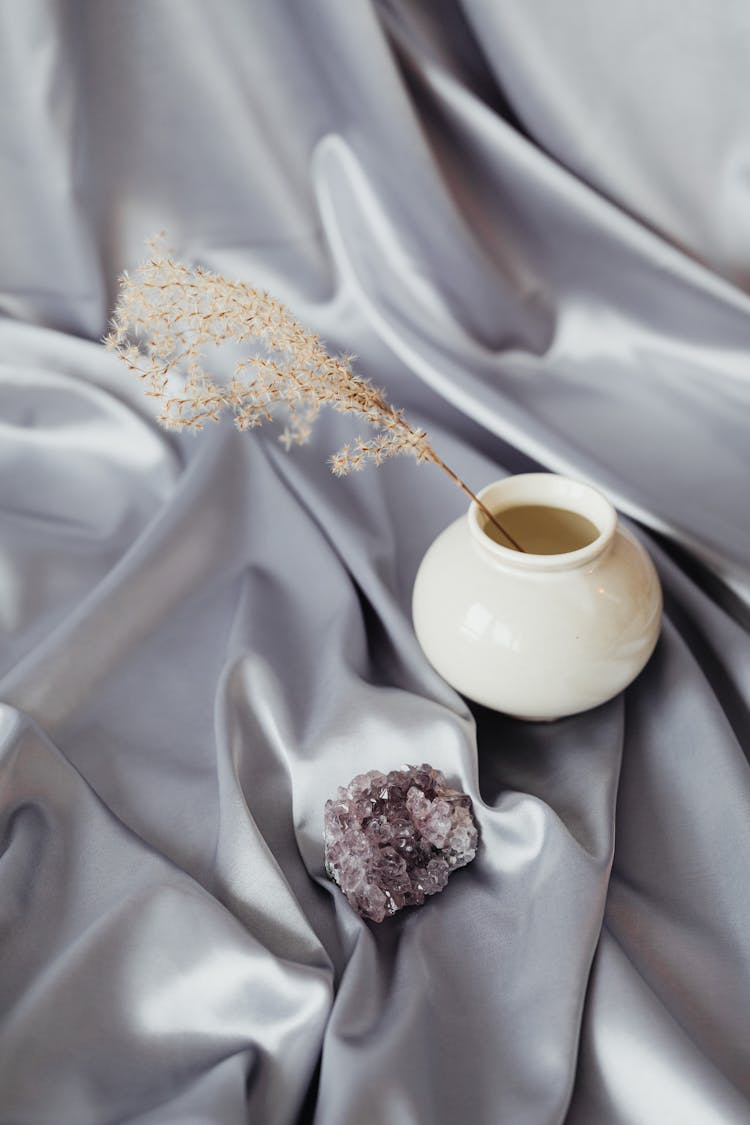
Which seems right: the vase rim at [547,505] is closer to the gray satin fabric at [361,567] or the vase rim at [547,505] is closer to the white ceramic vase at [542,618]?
the white ceramic vase at [542,618]

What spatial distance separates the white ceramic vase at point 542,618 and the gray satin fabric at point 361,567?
0.07 metres

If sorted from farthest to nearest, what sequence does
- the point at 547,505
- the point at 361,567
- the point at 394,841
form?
the point at 361,567 < the point at 547,505 < the point at 394,841

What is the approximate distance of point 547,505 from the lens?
111 centimetres

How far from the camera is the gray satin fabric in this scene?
86 centimetres

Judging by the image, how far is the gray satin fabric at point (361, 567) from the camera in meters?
0.86

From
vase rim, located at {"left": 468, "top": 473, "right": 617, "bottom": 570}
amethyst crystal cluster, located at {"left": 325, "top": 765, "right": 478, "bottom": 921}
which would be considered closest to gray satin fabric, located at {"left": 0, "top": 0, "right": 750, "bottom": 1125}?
amethyst crystal cluster, located at {"left": 325, "top": 765, "right": 478, "bottom": 921}

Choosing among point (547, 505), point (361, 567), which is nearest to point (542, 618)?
point (547, 505)

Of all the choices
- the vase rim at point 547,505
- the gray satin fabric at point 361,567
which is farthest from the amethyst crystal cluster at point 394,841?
the vase rim at point 547,505

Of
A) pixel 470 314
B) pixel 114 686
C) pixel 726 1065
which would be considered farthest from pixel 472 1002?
pixel 470 314

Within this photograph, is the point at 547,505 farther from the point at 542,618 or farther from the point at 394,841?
the point at 394,841

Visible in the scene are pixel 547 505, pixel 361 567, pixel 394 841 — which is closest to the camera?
pixel 394 841

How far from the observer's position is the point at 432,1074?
83cm

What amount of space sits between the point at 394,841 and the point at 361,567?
419 mm

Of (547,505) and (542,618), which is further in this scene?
(547,505)
